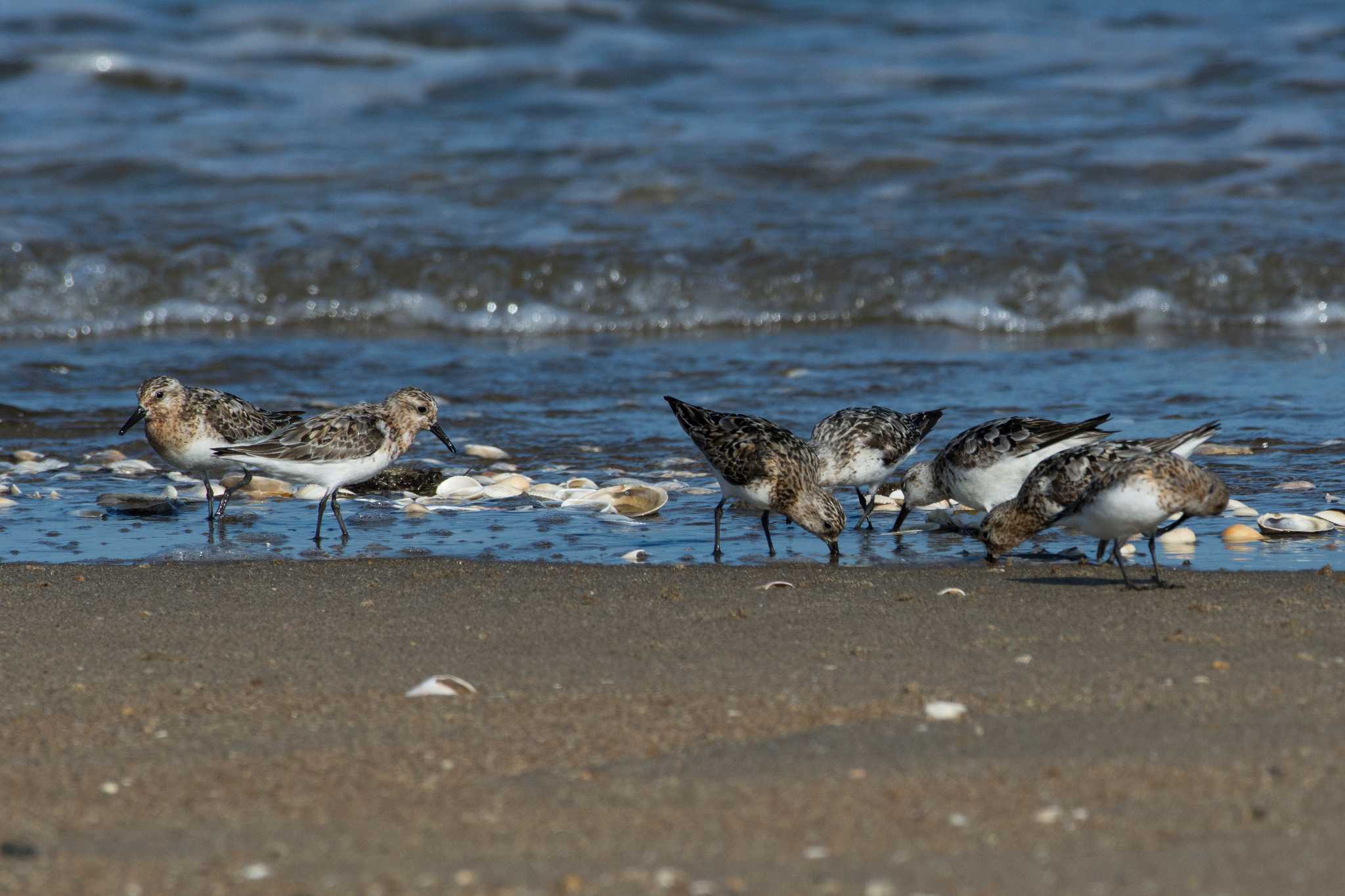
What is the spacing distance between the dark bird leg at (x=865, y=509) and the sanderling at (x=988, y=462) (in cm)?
14

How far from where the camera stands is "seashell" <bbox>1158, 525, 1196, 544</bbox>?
20.1 feet

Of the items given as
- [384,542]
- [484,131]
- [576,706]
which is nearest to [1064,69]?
[484,131]

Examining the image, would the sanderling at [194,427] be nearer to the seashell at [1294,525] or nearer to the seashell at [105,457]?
the seashell at [105,457]

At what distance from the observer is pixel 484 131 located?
1689 centimetres

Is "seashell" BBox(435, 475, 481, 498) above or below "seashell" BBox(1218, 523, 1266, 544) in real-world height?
above

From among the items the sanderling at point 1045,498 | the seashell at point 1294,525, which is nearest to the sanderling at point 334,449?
the sanderling at point 1045,498

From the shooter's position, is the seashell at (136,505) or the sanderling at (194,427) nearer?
the seashell at (136,505)

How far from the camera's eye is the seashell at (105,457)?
26.7ft

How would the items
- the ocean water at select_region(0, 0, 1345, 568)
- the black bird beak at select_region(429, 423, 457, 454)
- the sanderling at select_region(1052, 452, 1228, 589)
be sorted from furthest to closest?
the ocean water at select_region(0, 0, 1345, 568) → the black bird beak at select_region(429, 423, 457, 454) → the sanderling at select_region(1052, 452, 1228, 589)

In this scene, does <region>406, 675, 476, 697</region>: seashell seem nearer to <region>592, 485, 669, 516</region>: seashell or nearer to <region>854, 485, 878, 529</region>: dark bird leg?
<region>592, 485, 669, 516</region>: seashell

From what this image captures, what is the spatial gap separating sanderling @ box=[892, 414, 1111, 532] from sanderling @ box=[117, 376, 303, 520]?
2947 mm

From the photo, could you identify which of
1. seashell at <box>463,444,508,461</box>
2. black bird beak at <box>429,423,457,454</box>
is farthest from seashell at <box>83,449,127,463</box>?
black bird beak at <box>429,423,457,454</box>

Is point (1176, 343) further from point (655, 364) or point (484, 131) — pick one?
point (484, 131)

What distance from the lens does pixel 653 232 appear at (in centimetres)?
1370
